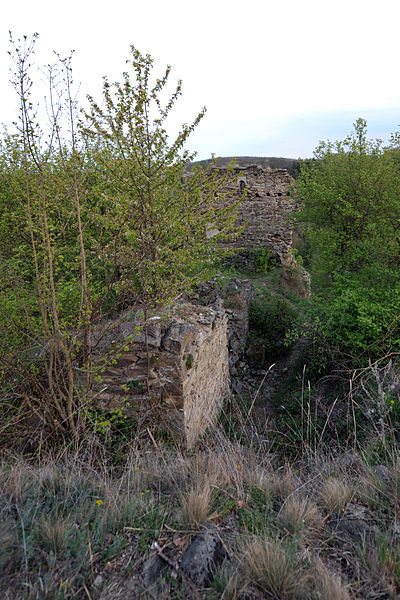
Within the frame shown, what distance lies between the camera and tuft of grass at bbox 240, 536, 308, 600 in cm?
158

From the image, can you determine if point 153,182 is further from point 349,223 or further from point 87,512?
point 349,223

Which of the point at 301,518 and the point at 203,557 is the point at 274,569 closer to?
the point at 203,557

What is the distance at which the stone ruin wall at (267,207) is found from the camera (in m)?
11.4

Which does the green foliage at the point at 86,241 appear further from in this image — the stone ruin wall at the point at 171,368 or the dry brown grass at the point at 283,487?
the dry brown grass at the point at 283,487

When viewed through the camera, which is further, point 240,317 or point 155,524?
point 240,317

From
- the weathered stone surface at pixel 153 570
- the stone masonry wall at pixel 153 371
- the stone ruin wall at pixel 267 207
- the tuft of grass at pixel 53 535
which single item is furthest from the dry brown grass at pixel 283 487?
the stone ruin wall at pixel 267 207

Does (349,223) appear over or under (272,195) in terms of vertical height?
under

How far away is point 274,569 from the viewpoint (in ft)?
5.33

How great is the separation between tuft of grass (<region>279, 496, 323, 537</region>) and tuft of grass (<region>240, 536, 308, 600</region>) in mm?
259

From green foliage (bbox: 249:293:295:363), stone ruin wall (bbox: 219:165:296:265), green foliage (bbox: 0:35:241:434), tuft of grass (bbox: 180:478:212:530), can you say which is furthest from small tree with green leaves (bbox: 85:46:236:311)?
stone ruin wall (bbox: 219:165:296:265)

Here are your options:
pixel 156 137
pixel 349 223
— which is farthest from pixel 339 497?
pixel 349 223

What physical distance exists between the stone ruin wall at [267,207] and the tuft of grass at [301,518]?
32.1 feet

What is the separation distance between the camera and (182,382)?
385cm

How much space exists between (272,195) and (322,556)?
11.1 meters
